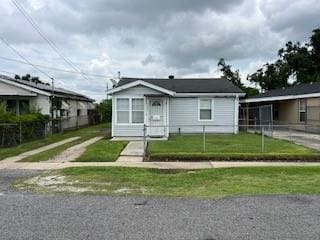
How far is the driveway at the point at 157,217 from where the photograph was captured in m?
5.21

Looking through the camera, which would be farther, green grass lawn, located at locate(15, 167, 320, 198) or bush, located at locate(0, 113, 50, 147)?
bush, located at locate(0, 113, 50, 147)

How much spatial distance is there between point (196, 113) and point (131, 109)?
4.39 m

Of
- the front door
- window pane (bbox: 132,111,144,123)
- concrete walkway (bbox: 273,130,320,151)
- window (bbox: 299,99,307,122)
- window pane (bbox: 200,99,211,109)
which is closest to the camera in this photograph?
concrete walkway (bbox: 273,130,320,151)

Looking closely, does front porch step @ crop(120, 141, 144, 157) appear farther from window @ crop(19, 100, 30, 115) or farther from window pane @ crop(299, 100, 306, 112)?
window pane @ crop(299, 100, 306, 112)

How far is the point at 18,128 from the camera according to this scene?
18.9 meters

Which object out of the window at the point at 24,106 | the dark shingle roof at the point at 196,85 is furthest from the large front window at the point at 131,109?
the window at the point at 24,106

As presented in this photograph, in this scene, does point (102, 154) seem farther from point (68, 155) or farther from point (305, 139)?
point (305, 139)

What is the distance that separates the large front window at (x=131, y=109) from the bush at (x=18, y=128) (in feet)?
15.5

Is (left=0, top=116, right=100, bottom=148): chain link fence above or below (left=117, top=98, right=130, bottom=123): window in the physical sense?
below

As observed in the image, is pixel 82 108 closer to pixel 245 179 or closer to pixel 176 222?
pixel 245 179

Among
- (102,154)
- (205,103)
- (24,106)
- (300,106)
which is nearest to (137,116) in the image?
(205,103)

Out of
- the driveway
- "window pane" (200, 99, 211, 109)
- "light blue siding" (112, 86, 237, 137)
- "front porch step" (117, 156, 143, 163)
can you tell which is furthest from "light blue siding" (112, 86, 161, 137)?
the driveway

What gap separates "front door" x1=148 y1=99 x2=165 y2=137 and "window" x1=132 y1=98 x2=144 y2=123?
Result: 510 mm

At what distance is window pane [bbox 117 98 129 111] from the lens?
2170 cm
